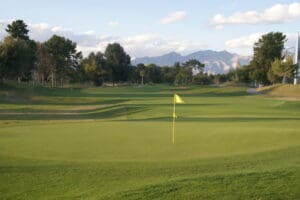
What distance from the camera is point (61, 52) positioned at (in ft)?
354

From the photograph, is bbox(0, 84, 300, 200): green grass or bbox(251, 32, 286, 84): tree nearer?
bbox(0, 84, 300, 200): green grass

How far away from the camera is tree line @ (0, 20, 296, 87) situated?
73.2 metres

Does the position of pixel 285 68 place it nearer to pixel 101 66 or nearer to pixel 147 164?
pixel 101 66

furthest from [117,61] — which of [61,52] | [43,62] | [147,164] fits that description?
[147,164]

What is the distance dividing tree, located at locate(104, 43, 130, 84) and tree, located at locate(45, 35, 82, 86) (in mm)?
32479

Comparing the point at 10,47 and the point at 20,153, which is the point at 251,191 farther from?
the point at 10,47

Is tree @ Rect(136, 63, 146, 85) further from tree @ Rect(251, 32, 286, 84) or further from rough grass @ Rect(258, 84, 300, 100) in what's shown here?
rough grass @ Rect(258, 84, 300, 100)

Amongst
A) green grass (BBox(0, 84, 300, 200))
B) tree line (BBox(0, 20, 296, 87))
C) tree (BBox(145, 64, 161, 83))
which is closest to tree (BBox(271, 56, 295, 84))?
tree line (BBox(0, 20, 296, 87))

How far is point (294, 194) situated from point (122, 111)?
3258cm

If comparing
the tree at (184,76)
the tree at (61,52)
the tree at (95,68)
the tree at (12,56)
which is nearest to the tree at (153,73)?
the tree at (184,76)

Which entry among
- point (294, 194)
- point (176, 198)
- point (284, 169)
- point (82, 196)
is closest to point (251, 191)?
point (294, 194)

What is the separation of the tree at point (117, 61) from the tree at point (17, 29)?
5737 centimetres

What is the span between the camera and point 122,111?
134 feet

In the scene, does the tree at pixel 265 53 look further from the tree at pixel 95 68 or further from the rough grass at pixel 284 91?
the tree at pixel 95 68
